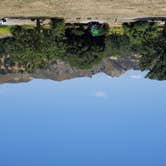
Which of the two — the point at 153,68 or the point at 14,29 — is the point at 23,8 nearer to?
the point at 14,29

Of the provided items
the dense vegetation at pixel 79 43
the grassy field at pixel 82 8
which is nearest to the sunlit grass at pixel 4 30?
the dense vegetation at pixel 79 43

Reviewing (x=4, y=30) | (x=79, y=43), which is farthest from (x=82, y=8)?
(x=4, y=30)

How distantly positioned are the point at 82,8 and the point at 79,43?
421 inches

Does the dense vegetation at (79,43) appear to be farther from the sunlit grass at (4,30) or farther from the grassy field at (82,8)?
the grassy field at (82,8)

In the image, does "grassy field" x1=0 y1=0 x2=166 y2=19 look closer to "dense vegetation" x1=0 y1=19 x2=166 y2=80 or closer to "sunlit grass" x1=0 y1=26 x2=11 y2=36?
"dense vegetation" x1=0 y1=19 x2=166 y2=80

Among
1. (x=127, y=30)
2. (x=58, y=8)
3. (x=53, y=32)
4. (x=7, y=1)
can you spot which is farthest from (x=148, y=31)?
(x=7, y=1)

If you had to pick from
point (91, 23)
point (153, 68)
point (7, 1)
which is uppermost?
point (7, 1)

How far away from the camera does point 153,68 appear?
52312mm

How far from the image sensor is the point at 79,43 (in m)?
56.4

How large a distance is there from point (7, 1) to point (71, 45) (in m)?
14.6

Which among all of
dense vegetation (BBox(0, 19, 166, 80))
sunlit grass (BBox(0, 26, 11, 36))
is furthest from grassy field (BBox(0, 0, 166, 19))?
sunlit grass (BBox(0, 26, 11, 36))

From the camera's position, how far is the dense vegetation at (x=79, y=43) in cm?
5278

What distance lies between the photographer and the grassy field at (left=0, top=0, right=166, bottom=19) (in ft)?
143

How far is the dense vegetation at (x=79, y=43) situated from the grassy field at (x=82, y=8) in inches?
158
